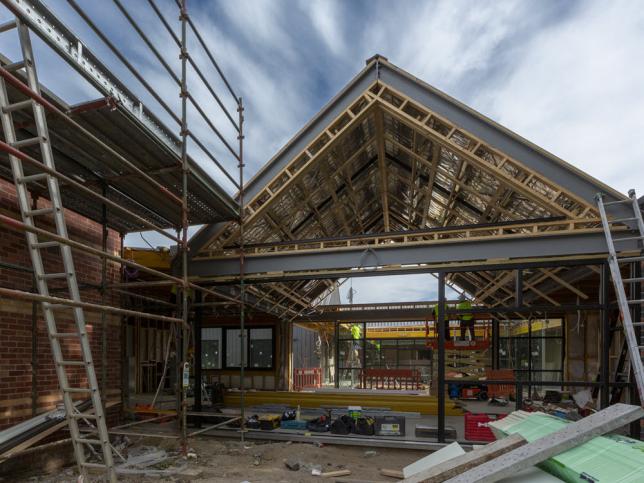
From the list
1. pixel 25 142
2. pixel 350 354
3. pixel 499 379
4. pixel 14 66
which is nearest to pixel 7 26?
pixel 14 66

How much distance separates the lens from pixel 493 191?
34.6 ft

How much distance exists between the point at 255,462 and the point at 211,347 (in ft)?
40.2

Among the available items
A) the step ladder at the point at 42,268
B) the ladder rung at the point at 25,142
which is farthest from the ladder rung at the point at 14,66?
the ladder rung at the point at 25,142

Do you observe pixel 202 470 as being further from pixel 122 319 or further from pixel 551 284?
pixel 551 284

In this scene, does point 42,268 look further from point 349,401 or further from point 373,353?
point 373,353

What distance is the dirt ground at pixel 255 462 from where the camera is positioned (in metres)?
6.49

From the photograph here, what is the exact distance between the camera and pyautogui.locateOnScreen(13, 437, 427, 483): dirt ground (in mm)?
6492

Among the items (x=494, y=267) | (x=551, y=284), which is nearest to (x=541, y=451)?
(x=494, y=267)

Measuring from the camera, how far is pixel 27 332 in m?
7.11

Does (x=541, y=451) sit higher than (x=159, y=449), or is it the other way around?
(x=541, y=451)

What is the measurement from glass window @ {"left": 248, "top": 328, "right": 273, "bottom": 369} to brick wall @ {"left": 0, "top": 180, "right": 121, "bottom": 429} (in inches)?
416

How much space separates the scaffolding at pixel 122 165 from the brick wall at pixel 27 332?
1.49ft

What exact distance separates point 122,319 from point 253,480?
5033mm

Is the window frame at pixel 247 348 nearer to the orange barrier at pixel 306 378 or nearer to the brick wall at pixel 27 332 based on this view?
the orange barrier at pixel 306 378
